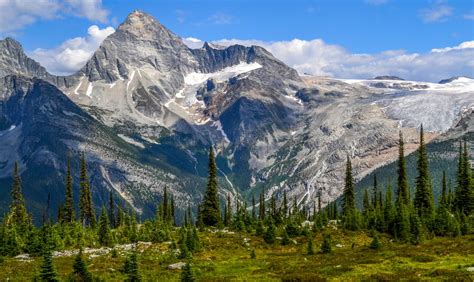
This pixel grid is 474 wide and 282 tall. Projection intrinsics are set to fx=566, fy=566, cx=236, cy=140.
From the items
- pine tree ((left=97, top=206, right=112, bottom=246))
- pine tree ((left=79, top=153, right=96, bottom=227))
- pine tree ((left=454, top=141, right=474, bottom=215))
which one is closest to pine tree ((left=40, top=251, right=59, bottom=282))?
pine tree ((left=97, top=206, right=112, bottom=246))

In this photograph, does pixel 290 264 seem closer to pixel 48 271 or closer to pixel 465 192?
pixel 48 271

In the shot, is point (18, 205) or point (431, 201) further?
point (18, 205)

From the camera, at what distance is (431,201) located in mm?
107125

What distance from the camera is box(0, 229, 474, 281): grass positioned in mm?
43250

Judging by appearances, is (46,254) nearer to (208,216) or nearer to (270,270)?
(270,270)

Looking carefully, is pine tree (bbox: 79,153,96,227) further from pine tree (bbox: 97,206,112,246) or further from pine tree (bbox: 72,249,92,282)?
pine tree (bbox: 72,249,92,282)

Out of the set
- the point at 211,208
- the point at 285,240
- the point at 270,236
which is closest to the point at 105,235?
the point at 270,236

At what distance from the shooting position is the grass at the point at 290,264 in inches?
1703

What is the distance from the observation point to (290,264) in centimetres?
5278

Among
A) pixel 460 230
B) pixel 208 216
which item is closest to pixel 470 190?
pixel 460 230

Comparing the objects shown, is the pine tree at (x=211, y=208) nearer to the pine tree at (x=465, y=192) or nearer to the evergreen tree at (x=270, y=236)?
the evergreen tree at (x=270, y=236)

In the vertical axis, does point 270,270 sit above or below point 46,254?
below

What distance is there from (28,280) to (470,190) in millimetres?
83576

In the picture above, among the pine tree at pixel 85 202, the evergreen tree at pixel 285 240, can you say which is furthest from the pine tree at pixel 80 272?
the pine tree at pixel 85 202
